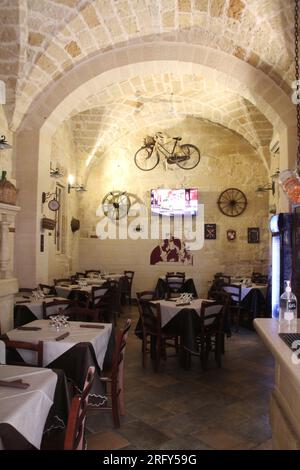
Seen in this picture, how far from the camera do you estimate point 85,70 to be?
5.57 metres

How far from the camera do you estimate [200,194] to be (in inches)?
365

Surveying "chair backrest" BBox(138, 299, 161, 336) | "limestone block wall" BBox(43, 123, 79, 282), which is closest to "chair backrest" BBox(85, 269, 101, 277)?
"limestone block wall" BBox(43, 123, 79, 282)

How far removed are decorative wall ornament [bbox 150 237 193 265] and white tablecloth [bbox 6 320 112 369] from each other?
19.6 ft

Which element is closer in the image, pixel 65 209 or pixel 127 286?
pixel 65 209

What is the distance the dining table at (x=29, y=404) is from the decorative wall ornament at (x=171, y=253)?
7089 millimetres

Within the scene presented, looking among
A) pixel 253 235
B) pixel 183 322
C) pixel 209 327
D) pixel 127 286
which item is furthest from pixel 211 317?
pixel 253 235

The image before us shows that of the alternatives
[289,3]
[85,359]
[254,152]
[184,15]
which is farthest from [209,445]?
[254,152]

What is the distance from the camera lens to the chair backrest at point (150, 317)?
4.32 m

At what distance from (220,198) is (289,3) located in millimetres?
5321

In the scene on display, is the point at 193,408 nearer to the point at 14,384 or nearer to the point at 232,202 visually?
the point at 14,384

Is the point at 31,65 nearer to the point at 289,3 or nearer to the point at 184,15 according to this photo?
the point at 184,15

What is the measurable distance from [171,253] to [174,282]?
970 mm

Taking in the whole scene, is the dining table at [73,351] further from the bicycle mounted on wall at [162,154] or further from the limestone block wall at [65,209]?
the bicycle mounted on wall at [162,154]

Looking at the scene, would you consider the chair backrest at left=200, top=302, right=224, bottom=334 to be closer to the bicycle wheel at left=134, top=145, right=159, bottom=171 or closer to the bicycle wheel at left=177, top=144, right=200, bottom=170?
the bicycle wheel at left=177, top=144, right=200, bottom=170
